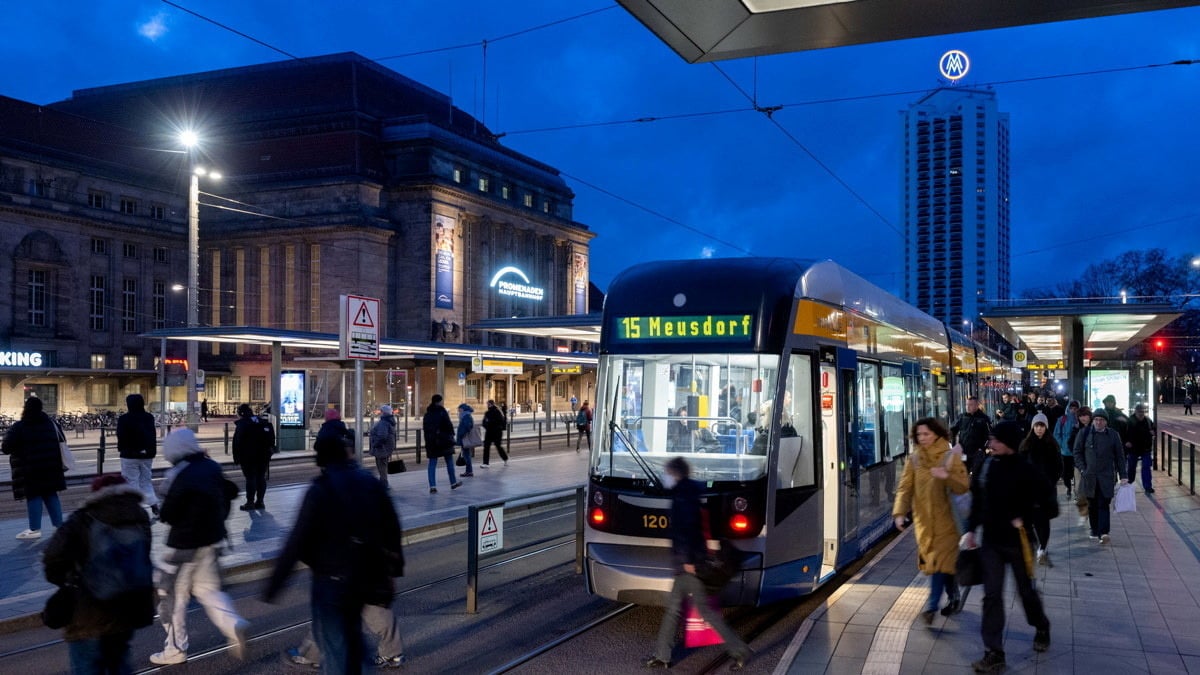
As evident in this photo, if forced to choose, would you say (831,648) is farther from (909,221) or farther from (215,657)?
(909,221)

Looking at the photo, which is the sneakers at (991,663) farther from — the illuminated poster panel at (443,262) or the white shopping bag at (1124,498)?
the illuminated poster panel at (443,262)

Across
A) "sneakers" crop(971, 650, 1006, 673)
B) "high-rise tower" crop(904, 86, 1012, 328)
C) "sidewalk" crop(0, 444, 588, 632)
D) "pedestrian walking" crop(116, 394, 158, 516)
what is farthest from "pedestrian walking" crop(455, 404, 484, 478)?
"high-rise tower" crop(904, 86, 1012, 328)

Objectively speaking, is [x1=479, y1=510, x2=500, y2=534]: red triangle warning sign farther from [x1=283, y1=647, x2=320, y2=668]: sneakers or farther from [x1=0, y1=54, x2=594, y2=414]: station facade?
[x1=0, y1=54, x2=594, y2=414]: station facade

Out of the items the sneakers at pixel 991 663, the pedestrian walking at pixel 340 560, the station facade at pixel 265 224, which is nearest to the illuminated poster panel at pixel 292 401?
the station facade at pixel 265 224

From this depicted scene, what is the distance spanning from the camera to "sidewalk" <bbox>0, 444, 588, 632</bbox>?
31.6ft

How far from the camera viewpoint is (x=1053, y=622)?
8.09 metres

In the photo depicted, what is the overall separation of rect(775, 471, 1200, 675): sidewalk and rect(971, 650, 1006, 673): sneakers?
78mm

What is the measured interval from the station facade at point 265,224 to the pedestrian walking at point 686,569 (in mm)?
48073

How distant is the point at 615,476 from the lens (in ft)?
27.7

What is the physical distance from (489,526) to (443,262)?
6412 cm

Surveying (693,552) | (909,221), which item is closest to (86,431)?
(693,552)

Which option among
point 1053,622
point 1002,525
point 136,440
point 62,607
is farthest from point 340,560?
point 136,440

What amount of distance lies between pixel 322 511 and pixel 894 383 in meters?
9.14

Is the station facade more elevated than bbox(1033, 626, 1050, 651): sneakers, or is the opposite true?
the station facade
